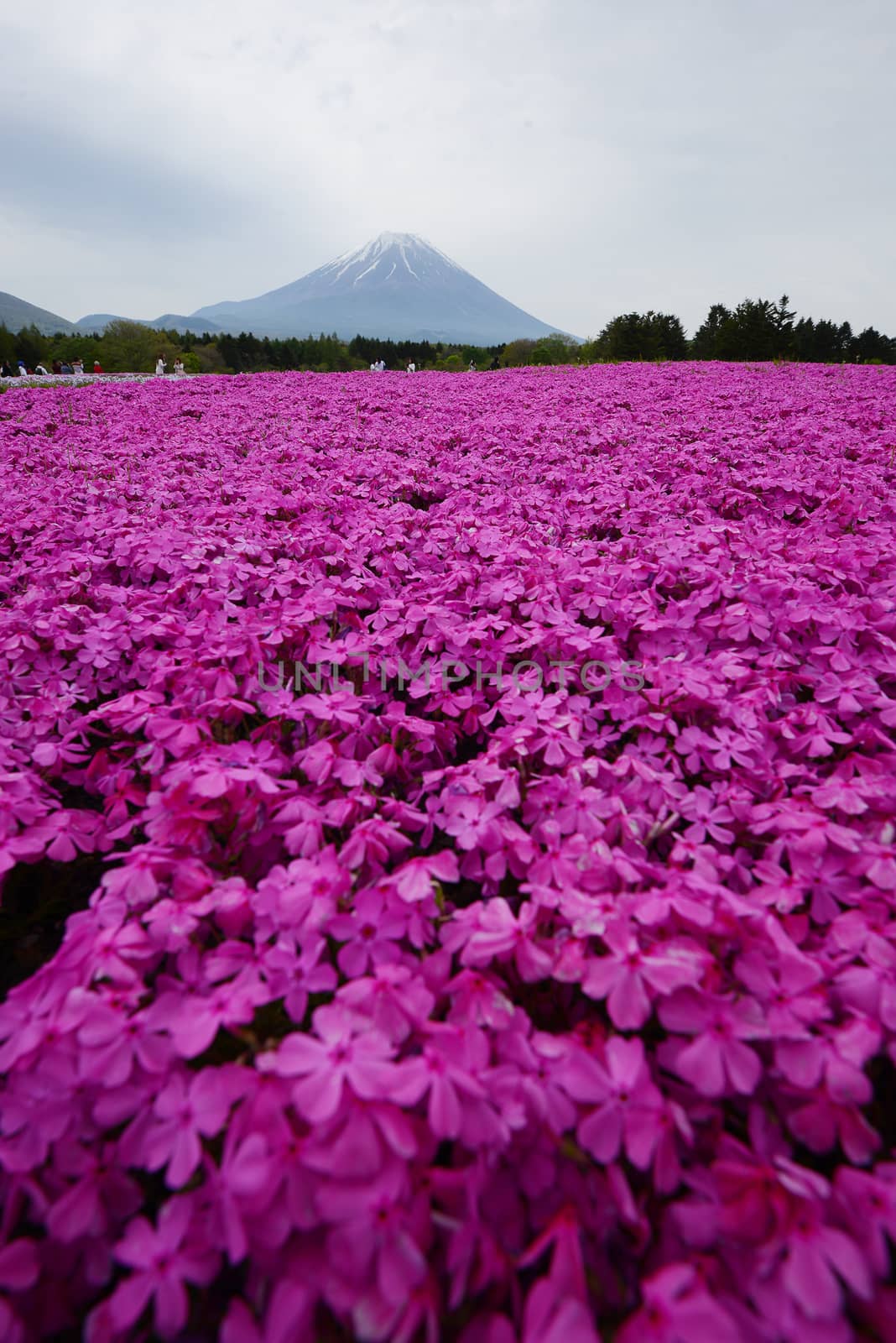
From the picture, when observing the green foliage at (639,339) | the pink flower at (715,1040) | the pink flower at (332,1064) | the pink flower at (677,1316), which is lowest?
the pink flower at (677,1316)

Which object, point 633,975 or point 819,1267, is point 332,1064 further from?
point 819,1267

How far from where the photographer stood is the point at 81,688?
2645mm

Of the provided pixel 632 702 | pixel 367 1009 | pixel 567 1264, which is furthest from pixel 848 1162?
pixel 632 702

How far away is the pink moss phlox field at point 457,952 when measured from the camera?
1.01 m

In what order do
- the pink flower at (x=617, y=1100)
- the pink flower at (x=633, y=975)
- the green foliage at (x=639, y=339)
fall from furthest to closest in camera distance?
the green foliage at (x=639, y=339) < the pink flower at (x=633, y=975) < the pink flower at (x=617, y=1100)

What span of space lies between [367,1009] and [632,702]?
1.42 meters

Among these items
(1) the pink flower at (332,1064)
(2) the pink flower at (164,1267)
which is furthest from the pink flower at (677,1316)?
(2) the pink flower at (164,1267)

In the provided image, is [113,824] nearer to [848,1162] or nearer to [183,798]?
[183,798]

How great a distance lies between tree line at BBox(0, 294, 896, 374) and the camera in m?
28.5

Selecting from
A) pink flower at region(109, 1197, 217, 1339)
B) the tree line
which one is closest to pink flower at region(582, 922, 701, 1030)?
pink flower at region(109, 1197, 217, 1339)

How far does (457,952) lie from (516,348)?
47261mm

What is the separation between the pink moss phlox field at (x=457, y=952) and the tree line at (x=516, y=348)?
81.6 feet

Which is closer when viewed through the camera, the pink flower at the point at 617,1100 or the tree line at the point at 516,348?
the pink flower at the point at 617,1100

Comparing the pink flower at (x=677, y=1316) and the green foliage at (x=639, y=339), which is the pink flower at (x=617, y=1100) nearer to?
the pink flower at (x=677, y=1316)
